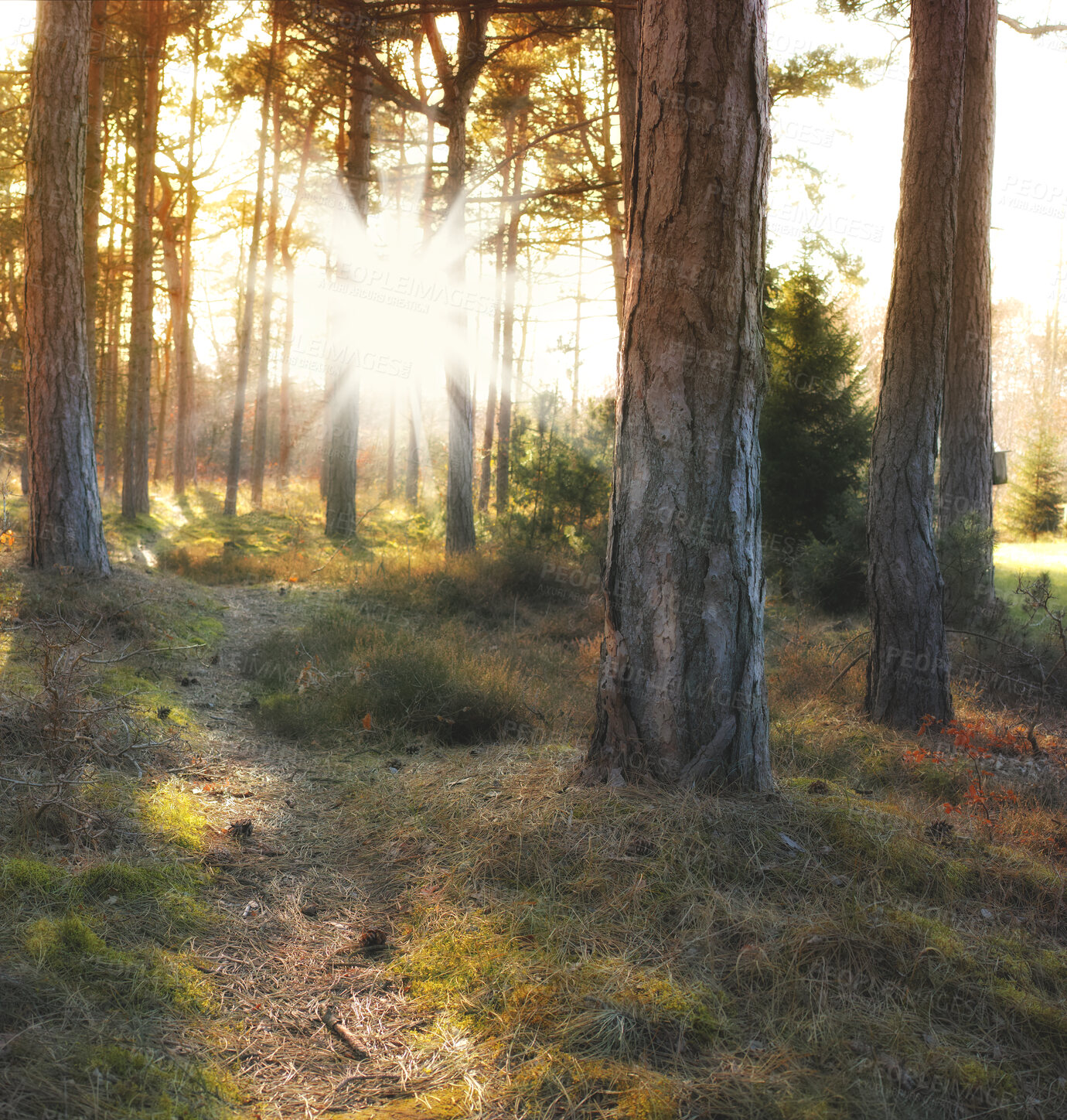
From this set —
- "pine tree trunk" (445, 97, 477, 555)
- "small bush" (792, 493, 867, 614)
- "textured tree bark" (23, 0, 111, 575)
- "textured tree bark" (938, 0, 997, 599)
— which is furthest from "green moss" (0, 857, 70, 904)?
"textured tree bark" (938, 0, 997, 599)

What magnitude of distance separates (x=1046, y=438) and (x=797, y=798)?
19392mm

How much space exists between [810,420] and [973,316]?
8.38ft

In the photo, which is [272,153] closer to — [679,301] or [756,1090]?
[679,301]

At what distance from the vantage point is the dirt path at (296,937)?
227 cm

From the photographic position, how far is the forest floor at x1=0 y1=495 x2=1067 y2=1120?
2.15 metres

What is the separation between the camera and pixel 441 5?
9.64m

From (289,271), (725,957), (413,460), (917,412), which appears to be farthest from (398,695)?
(289,271)

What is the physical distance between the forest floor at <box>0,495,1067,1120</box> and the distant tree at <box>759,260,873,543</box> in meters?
6.37

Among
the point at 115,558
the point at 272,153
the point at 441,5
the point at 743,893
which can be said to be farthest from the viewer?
the point at 272,153

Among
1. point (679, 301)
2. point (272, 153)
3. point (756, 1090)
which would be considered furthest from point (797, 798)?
point (272, 153)

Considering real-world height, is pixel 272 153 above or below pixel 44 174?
above

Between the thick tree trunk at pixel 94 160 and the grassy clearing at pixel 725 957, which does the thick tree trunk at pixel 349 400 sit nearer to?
the thick tree trunk at pixel 94 160

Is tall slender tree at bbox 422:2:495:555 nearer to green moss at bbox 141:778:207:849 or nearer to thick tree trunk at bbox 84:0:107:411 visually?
thick tree trunk at bbox 84:0:107:411

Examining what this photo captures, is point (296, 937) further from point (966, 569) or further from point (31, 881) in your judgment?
point (966, 569)
